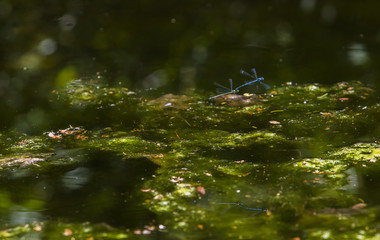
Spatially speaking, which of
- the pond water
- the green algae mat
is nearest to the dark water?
the pond water

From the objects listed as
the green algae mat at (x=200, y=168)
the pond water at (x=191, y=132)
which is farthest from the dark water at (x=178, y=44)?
the green algae mat at (x=200, y=168)

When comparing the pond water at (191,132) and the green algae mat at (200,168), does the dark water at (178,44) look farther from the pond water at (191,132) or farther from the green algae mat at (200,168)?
the green algae mat at (200,168)

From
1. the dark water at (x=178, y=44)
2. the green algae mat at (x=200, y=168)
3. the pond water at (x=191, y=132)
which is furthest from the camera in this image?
the dark water at (x=178, y=44)

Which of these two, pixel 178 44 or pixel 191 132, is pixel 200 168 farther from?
pixel 178 44

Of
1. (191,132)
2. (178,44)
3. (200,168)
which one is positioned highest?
(178,44)

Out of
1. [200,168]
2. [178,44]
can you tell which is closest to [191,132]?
[200,168]

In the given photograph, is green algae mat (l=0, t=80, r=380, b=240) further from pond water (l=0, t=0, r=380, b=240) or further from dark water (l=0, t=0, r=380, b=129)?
dark water (l=0, t=0, r=380, b=129)

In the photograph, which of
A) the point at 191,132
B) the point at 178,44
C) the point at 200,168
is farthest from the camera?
the point at 178,44

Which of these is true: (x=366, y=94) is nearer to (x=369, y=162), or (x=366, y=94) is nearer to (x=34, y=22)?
(x=369, y=162)
